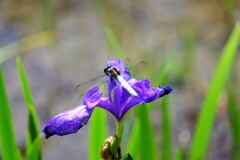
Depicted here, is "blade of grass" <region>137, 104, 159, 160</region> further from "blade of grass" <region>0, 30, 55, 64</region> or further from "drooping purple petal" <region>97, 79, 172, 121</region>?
"blade of grass" <region>0, 30, 55, 64</region>

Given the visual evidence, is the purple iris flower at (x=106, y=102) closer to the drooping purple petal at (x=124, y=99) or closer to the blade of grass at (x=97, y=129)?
the drooping purple petal at (x=124, y=99)

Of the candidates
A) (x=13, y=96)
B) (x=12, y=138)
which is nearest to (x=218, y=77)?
(x=12, y=138)

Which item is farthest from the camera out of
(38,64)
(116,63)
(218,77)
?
(38,64)


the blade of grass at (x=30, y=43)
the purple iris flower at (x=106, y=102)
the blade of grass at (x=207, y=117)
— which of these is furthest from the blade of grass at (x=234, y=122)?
the blade of grass at (x=30, y=43)

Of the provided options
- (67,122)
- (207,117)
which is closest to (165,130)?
(207,117)

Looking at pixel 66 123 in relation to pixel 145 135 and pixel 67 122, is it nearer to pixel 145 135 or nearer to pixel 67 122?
pixel 67 122

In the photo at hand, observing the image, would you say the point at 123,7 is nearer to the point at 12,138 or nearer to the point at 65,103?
the point at 65,103
